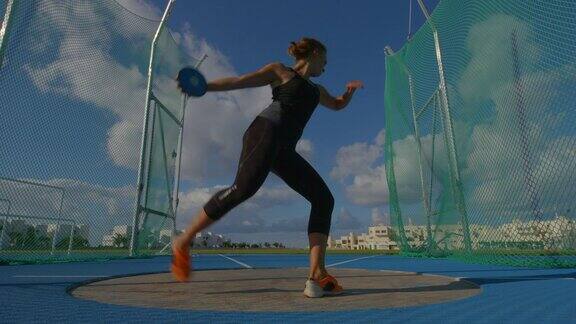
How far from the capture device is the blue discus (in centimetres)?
221

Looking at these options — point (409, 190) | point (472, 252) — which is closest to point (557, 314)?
point (472, 252)

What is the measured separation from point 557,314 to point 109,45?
289 inches

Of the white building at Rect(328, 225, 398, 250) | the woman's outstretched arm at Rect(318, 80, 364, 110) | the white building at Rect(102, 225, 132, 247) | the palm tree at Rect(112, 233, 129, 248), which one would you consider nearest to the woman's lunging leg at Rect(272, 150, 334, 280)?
the woman's outstretched arm at Rect(318, 80, 364, 110)

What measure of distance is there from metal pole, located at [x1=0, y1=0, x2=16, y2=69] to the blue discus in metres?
3.10

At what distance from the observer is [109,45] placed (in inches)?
268

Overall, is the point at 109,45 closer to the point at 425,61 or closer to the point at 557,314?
the point at 425,61

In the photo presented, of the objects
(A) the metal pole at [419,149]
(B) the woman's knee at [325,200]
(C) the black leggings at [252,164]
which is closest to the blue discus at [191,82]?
(C) the black leggings at [252,164]

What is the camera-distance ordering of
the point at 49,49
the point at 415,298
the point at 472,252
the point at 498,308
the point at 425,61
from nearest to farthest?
the point at 498,308
the point at 415,298
the point at 49,49
the point at 472,252
the point at 425,61

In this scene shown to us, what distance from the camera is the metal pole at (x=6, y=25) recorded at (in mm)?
4039

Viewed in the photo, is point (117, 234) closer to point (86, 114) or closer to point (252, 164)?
point (86, 114)

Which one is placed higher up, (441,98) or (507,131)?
(441,98)

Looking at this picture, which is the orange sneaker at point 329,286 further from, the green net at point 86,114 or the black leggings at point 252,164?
the green net at point 86,114

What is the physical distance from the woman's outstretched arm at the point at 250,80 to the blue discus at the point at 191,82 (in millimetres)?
65

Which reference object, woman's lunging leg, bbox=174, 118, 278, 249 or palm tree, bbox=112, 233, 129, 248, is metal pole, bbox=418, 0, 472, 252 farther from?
palm tree, bbox=112, 233, 129, 248
